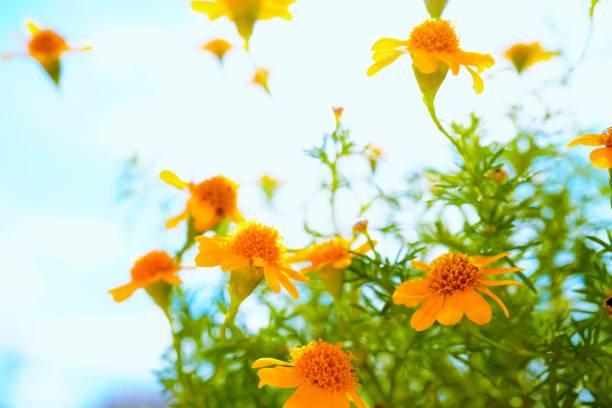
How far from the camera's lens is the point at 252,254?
32.7 inches

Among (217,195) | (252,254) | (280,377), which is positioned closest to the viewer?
(280,377)

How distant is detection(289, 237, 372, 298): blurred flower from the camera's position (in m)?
0.91

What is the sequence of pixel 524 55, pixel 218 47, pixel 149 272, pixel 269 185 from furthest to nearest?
pixel 269 185, pixel 218 47, pixel 524 55, pixel 149 272

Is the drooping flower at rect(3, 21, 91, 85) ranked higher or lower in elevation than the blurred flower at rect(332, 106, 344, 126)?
higher

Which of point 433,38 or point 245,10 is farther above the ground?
point 245,10

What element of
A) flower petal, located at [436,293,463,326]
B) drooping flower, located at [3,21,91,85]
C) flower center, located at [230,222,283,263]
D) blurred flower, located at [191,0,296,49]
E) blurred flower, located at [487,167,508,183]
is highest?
drooping flower, located at [3,21,91,85]

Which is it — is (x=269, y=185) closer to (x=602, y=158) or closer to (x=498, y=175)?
(x=498, y=175)

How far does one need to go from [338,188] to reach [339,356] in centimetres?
46

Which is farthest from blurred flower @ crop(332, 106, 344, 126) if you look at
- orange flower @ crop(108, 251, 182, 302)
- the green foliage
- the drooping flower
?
the drooping flower

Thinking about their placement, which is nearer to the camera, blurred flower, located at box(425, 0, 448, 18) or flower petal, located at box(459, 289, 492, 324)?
flower petal, located at box(459, 289, 492, 324)

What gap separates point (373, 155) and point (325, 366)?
1.79ft

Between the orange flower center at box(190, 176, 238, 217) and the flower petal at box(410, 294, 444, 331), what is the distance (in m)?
0.47

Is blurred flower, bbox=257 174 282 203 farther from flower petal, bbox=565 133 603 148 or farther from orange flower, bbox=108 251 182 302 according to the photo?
flower petal, bbox=565 133 603 148

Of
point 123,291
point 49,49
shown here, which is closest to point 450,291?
point 123,291
